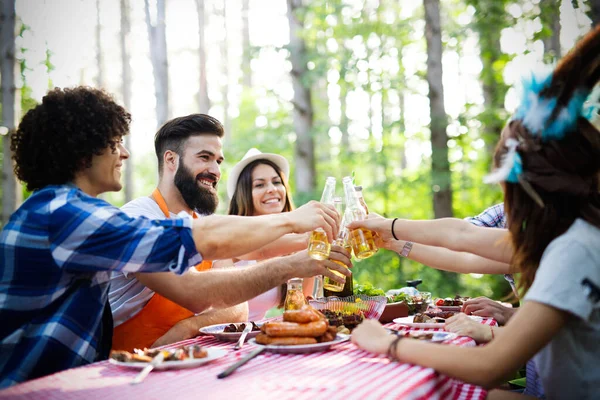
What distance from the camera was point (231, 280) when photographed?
269cm

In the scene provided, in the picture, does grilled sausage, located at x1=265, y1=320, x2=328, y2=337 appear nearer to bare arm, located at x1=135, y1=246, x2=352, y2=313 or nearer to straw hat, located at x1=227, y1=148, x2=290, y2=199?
bare arm, located at x1=135, y1=246, x2=352, y2=313

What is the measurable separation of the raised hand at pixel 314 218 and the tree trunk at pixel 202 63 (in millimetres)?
17638

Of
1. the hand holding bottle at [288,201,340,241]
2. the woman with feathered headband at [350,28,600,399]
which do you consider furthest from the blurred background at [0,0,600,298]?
the woman with feathered headband at [350,28,600,399]

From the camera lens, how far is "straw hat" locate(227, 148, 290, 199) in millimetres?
5141

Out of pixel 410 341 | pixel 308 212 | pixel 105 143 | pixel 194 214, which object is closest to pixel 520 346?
pixel 410 341

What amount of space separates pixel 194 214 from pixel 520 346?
8.92 ft

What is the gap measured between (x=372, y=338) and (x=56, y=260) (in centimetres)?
121

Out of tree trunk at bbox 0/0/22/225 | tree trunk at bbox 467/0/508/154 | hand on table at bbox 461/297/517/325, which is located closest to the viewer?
hand on table at bbox 461/297/517/325

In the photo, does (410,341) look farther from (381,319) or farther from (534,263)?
(381,319)

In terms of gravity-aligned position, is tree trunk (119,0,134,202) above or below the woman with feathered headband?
above

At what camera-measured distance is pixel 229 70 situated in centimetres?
2584

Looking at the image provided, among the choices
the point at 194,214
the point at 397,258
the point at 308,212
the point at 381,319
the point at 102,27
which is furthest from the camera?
the point at 102,27

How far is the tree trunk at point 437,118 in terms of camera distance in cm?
933

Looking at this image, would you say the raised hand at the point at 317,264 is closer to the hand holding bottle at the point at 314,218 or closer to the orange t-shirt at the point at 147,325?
the hand holding bottle at the point at 314,218
